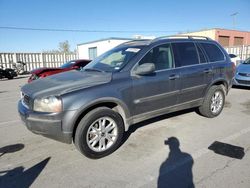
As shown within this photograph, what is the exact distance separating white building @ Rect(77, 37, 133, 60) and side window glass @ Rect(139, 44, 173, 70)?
20528 millimetres

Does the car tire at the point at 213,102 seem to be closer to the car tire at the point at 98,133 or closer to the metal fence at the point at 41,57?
the car tire at the point at 98,133

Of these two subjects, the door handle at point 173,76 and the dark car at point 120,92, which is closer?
the dark car at point 120,92

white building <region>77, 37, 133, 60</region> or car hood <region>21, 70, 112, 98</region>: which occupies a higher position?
white building <region>77, 37, 133, 60</region>

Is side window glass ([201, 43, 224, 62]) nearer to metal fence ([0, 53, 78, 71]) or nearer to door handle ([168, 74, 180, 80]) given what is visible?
door handle ([168, 74, 180, 80])

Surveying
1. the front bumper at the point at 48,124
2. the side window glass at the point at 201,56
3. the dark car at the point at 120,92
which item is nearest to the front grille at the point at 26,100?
the dark car at the point at 120,92

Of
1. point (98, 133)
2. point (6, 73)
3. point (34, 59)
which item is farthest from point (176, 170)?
point (34, 59)

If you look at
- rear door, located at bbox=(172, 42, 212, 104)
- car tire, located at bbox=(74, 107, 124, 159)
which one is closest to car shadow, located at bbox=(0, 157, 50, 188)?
car tire, located at bbox=(74, 107, 124, 159)

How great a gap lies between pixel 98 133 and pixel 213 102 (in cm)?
321

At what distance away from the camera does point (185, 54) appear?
4.62 meters

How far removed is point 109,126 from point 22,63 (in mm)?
23967

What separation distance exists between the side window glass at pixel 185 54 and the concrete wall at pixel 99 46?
20.1 m

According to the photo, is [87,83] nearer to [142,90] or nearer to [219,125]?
[142,90]

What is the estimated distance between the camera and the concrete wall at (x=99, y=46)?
24.4 m

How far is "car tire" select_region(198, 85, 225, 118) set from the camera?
509 centimetres
